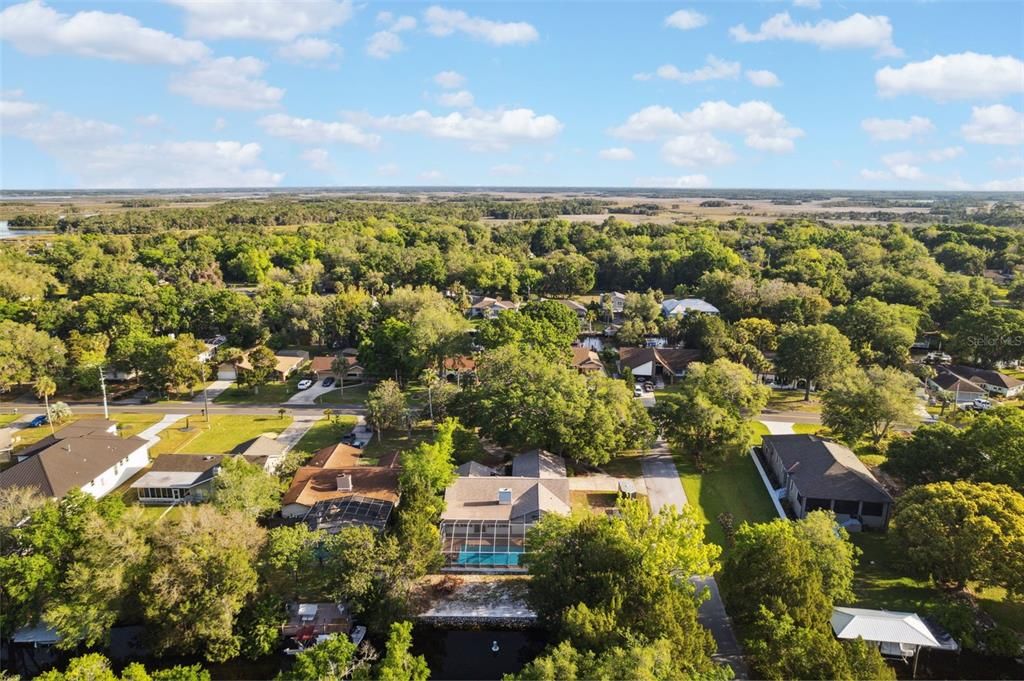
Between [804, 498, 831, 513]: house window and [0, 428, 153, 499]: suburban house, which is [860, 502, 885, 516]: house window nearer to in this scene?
[804, 498, 831, 513]: house window

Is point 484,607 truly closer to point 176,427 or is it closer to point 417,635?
point 417,635

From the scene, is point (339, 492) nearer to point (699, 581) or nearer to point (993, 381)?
point (699, 581)

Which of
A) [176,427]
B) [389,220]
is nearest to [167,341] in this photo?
[176,427]

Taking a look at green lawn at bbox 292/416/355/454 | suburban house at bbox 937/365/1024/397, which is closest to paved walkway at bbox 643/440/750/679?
green lawn at bbox 292/416/355/454

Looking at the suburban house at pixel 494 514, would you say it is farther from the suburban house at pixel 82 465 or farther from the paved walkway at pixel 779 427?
the paved walkway at pixel 779 427

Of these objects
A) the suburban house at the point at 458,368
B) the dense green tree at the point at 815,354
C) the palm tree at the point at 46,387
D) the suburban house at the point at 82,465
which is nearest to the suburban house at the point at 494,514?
the suburban house at the point at 82,465

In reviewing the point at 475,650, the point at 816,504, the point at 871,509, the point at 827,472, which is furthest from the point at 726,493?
the point at 475,650
